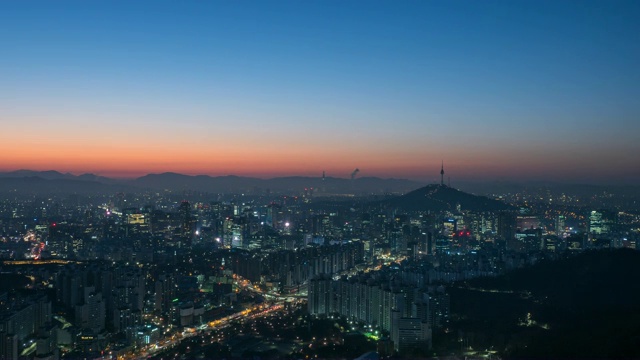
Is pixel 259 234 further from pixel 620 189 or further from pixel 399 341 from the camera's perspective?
pixel 620 189

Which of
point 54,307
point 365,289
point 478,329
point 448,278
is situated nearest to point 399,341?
point 478,329

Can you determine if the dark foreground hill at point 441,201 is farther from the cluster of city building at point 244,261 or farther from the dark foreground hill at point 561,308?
the dark foreground hill at point 561,308

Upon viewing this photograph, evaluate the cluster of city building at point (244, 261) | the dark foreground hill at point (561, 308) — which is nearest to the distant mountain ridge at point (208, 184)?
the cluster of city building at point (244, 261)

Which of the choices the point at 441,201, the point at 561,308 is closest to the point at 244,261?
the point at 561,308

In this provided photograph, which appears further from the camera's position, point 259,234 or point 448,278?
point 259,234

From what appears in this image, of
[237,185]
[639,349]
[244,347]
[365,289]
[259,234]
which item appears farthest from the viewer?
[237,185]

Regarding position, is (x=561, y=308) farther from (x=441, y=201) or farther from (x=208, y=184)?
(x=208, y=184)
